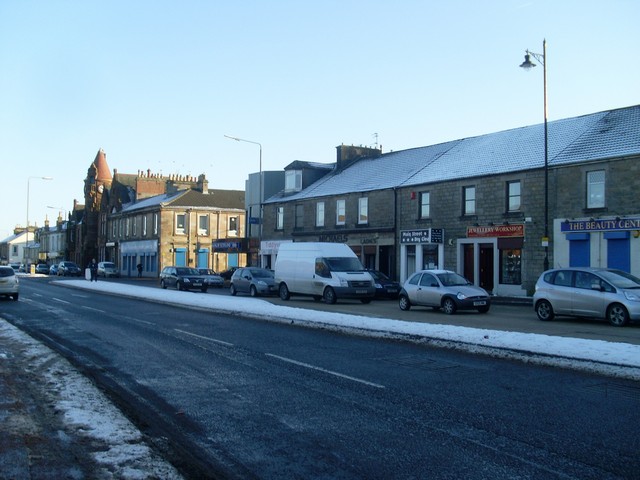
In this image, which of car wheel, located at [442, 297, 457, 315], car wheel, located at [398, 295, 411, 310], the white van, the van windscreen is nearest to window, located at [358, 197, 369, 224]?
the white van

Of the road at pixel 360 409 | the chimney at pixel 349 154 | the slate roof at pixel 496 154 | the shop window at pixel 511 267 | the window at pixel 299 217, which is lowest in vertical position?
the road at pixel 360 409

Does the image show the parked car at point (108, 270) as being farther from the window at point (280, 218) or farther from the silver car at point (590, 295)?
the silver car at point (590, 295)

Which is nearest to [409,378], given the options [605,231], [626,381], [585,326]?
[626,381]

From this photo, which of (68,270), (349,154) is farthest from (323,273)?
(68,270)

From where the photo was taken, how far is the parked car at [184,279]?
37375 millimetres

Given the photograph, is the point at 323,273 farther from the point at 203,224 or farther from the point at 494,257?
the point at 203,224

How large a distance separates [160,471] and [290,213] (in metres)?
41.9

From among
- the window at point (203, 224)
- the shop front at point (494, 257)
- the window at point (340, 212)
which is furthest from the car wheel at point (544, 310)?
the window at point (203, 224)

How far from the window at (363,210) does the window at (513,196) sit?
1054 centimetres

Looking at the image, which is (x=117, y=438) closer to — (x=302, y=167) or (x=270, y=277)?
(x=270, y=277)

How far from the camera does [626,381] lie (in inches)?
376

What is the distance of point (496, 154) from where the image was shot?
113 ft

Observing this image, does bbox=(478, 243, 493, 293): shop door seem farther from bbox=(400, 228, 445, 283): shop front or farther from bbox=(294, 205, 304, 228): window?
bbox=(294, 205, 304, 228): window

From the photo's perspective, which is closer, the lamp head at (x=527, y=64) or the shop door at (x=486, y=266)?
the lamp head at (x=527, y=64)
